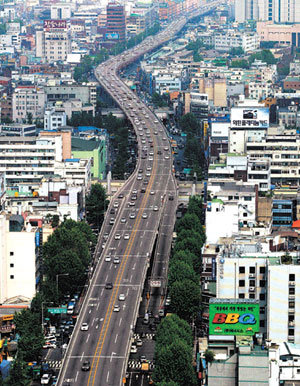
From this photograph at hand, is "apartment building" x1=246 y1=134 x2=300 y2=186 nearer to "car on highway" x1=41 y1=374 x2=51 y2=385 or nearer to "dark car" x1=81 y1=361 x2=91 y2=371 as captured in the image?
"dark car" x1=81 y1=361 x2=91 y2=371

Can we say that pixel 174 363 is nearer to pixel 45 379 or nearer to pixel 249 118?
pixel 45 379

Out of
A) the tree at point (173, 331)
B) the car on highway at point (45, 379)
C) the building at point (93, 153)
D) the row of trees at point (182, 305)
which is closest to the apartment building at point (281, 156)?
the row of trees at point (182, 305)

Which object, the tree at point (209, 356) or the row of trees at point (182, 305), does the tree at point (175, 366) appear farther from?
the tree at point (209, 356)

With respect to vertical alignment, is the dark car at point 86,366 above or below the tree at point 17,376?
below

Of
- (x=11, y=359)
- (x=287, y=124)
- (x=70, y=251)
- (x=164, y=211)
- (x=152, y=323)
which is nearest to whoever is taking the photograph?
(x=11, y=359)

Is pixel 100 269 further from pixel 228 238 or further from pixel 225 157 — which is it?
pixel 225 157

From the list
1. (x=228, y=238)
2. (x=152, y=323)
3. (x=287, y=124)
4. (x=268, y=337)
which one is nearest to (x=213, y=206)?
(x=228, y=238)

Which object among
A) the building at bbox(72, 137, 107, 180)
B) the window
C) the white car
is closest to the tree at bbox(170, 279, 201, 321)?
the white car
